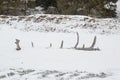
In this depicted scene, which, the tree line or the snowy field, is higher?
the tree line

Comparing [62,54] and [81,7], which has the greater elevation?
[81,7]

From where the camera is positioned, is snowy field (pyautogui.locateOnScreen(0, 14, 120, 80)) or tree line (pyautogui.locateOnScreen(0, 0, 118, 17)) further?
tree line (pyautogui.locateOnScreen(0, 0, 118, 17))

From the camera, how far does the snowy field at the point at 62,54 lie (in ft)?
28.6

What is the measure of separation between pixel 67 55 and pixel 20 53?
2.15 meters

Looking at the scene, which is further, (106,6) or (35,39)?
(106,6)

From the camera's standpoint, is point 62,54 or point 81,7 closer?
point 62,54

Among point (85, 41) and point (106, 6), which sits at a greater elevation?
A: point (106, 6)

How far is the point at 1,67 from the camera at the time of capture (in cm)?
970

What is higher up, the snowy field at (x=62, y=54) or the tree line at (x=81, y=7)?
the tree line at (x=81, y=7)

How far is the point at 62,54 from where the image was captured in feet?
36.2

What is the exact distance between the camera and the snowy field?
8720 mm

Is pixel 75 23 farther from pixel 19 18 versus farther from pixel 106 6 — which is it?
pixel 106 6

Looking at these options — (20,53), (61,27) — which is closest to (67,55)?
(20,53)

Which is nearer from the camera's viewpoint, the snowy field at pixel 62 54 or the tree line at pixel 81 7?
the snowy field at pixel 62 54
